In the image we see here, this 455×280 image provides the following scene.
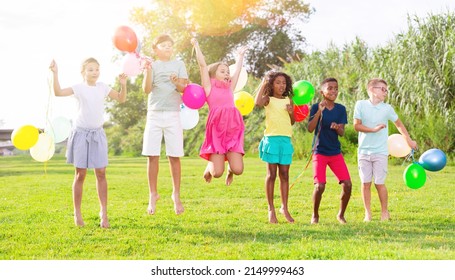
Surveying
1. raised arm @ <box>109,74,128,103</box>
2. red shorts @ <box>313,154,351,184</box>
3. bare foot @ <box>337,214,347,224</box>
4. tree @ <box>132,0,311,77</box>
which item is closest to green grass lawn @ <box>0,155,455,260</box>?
bare foot @ <box>337,214,347,224</box>

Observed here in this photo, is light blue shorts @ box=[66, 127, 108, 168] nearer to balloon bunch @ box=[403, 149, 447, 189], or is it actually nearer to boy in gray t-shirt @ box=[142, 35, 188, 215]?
boy in gray t-shirt @ box=[142, 35, 188, 215]

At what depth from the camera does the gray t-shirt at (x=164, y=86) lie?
19.9 feet

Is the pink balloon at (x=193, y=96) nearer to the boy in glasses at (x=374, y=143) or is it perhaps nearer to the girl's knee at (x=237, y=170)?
the girl's knee at (x=237, y=170)

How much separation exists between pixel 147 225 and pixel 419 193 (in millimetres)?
4515

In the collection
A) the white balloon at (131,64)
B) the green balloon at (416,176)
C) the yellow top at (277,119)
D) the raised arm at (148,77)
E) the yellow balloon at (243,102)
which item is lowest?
the green balloon at (416,176)

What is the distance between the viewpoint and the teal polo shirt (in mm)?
6258

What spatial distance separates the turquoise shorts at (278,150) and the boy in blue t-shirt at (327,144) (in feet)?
1.01

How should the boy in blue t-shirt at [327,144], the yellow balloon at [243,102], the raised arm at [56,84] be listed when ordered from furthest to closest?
the yellow balloon at [243,102]
the boy in blue t-shirt at [327,144]
the raised arm at [56,84]

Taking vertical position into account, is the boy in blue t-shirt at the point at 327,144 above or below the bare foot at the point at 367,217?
above

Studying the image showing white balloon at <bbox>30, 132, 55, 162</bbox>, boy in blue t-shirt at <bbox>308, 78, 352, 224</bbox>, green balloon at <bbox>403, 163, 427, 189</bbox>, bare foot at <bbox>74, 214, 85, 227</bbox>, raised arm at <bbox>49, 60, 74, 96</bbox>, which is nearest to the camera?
raised arm at <bbox>49, 60, 74, 96</bbox>

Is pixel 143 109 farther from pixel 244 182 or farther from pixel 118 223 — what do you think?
pixel 118 223

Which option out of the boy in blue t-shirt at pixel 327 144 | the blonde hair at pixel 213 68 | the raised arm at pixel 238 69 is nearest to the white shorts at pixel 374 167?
the boy in blue t-shirt at pixel 327 144

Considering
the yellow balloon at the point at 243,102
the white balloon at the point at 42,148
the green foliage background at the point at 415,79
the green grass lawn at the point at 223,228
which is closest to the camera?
the green grass lawn at the point at 223,228

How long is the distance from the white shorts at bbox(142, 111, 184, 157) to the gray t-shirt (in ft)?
0.23
